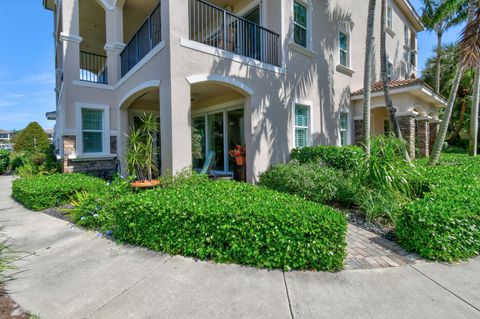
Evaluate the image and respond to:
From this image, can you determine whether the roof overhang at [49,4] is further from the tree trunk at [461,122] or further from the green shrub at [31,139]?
the tree trunk at [461,122]

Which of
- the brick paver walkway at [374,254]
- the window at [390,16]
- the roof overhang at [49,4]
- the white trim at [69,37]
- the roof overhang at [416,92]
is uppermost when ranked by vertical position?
the roof overhang at [49,4]

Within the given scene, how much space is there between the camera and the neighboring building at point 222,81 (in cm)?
625

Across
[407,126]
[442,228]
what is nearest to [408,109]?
[407,126]

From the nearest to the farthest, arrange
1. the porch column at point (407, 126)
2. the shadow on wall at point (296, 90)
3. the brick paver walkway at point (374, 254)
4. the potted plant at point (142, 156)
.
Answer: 1. the brick paver walkway at point (374, 254)
2. the potted plant at point (142, 156)
3. the shadow on wall at point (296, 90)
4. the porch column at point (407, 126)

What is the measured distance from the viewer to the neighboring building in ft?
20.5

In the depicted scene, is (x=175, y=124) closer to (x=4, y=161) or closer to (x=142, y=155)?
(x=142, y=155)

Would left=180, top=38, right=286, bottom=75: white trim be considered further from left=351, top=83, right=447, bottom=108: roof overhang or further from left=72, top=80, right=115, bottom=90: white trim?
left=72, top=80, right=115, bottom=90: white trim

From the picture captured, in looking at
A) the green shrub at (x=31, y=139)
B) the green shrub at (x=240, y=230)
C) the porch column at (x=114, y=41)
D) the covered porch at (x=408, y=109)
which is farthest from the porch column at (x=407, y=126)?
the green shrub at (x=31, y=139)

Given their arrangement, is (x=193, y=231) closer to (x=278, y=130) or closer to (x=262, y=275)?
(x=262, y=275)

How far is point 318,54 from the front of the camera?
10000mm

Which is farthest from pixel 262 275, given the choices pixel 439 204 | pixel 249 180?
pixel 249 180

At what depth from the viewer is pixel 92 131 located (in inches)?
394

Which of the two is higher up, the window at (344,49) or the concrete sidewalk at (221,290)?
the window at (344,49)

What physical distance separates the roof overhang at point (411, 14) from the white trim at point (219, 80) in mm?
15261
